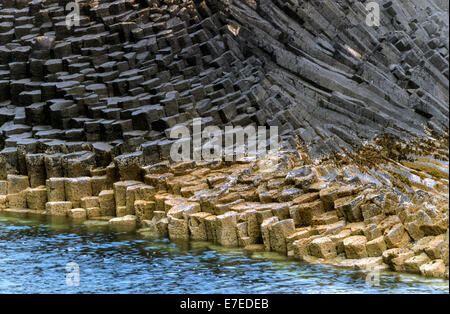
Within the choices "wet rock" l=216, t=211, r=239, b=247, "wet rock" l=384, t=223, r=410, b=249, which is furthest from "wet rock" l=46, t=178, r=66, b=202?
"wet rock" l=384, t=223, r=410, b=249

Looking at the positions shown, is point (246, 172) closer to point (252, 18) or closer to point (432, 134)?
point (432, 134)

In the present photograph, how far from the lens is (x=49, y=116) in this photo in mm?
23516

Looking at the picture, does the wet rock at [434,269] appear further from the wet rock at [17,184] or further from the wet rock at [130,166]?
the wet rock at [17,184]

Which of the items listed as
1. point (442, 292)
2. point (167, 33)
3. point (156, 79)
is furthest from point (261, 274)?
point (167, 33)

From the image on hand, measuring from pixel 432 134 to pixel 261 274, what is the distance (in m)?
7.43

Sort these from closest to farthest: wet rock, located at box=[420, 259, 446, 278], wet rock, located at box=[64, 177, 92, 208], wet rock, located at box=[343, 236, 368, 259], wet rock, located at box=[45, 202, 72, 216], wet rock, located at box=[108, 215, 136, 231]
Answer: wet rock, located at box=[420, 259, 446, 278]
wet rock, located at box=[343, 236, 368, 259]
wet rock, located at box=[108, 215, 136, 231]
wet rock, located at box=[45, 202, 72, 216]
wet rock, located at box=[64, 177, 92, 208]

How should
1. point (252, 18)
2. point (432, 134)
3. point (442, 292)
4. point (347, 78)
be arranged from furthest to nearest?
point (252, 18)
point (347, 78)
point (432, 134)
point (442, 292)

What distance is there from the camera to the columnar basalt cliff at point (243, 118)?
54.4 feet

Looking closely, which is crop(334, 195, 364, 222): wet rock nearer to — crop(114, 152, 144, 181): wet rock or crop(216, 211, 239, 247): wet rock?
crop(216, 211, 239, 247): wet rock

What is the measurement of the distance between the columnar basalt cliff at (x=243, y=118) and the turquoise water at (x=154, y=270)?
0.56m

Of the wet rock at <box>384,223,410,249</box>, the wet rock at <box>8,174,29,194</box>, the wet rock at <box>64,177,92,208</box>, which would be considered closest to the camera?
the wet rock at <box>384,223,410,249</box>

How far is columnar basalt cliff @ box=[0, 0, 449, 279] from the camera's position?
16.6m

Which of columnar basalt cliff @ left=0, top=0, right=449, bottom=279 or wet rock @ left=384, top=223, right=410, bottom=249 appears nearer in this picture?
wet rock @ left=384, top=223, right=410, bottom=249

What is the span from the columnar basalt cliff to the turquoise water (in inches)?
22.0
